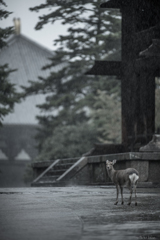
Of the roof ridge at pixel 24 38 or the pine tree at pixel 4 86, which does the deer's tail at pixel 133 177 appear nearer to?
the pine tree at pixel 4 86

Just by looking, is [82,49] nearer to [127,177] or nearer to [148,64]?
[148,64]

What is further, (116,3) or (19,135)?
(19,135)

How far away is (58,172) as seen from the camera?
80.0 feet

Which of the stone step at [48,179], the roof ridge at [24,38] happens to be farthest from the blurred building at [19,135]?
the stone step at [48,179]

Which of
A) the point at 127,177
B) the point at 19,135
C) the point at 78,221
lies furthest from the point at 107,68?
the point at 19,135

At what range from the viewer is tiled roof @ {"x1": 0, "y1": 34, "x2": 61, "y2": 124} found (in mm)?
60250

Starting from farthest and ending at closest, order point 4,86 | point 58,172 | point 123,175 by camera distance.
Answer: point 4,86, point 58,172, point 123,175

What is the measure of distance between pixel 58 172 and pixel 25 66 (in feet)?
135

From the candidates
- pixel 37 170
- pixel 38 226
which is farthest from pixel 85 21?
pixel 38 226

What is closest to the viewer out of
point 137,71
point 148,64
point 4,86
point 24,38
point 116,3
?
point 148,64

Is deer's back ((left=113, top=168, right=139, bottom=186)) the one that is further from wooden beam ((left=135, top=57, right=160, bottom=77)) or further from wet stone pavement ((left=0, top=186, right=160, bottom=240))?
wooden beam ((left=135, top=57, right=160, bottom=77))

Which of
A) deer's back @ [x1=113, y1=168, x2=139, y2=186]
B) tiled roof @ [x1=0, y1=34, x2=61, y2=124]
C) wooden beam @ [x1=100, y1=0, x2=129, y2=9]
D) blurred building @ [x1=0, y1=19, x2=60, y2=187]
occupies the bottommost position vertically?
blurred building @ [x1=0, y1=19, x2=60, y2=187]

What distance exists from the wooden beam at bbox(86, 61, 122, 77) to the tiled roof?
34.4 meters

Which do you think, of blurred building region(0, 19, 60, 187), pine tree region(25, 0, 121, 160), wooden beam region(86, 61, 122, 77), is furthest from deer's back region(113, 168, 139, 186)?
blurred building region(0, 19, 60, 187)
